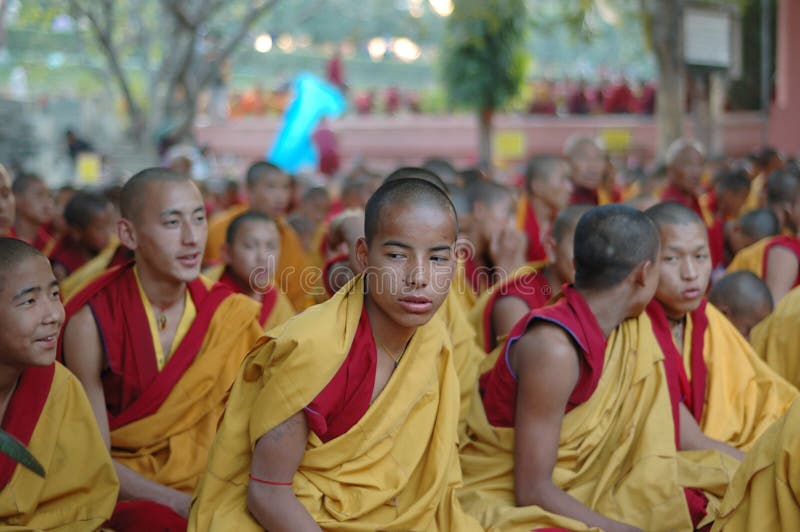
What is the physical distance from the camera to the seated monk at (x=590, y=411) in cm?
321

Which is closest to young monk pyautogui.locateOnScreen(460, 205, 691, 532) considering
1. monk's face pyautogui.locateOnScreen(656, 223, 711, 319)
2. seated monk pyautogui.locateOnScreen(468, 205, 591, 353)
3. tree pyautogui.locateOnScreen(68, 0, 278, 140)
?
monk's face pyautogui.locateOnScreen(656, 223, 711, 319)

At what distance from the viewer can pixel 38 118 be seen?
74.5ft

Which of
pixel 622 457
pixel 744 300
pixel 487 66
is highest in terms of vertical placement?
pixel 487 66

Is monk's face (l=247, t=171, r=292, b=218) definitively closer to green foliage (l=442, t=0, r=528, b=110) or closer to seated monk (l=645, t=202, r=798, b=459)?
seated monk (l=645, t=202, r=798, b=459)

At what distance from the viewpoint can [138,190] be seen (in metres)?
3.90

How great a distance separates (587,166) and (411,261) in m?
5.19

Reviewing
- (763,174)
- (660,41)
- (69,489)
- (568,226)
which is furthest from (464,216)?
(660,41)

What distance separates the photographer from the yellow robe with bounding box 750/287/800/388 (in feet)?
14.2

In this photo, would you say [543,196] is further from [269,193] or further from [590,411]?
[590,411]

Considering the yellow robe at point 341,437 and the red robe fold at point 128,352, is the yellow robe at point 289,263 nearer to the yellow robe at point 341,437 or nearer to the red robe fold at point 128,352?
the red robe fold at point 128,352

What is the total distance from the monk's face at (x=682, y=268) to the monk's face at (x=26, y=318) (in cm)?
210

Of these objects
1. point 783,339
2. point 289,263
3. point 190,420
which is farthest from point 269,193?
point 783,339

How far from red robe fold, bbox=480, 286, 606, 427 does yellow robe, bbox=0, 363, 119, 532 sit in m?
1.26

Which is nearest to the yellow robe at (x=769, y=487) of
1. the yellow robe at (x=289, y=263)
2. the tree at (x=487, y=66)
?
the yellow robe at (x=289, y=263)
